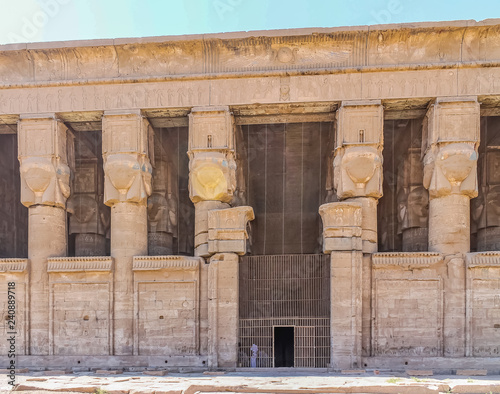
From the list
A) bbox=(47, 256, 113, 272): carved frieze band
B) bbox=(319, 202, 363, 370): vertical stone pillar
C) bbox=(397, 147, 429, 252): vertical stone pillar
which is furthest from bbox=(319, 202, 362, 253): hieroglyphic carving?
bbox=(47, 256, 113, 272): carved frieze band

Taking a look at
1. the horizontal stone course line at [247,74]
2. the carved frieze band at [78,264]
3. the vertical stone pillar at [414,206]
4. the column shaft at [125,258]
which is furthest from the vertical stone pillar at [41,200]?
the vertical stone pillar at [414,206]

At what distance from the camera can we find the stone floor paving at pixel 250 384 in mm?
7832

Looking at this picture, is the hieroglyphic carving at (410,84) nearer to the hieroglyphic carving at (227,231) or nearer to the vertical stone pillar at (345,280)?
the vertical stone pillar at (345,280)

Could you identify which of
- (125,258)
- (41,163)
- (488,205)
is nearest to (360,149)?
(488,205)

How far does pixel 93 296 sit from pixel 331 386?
6.18m

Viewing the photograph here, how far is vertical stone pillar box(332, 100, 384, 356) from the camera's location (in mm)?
11383

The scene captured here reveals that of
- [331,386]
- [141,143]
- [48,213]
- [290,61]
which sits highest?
[290,61]

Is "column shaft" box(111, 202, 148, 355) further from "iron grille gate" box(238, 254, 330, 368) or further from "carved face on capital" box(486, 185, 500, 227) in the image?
"carved face on capital" box(486, 185, 500, 227)

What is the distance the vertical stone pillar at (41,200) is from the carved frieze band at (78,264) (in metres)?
0.30

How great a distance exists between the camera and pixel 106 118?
12.0 metres

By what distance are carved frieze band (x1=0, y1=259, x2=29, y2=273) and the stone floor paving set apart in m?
2.71

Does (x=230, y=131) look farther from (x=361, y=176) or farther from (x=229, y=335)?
(x=229, y=335)

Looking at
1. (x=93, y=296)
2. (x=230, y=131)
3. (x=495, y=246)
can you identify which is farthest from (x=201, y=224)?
(x=495, y=246)

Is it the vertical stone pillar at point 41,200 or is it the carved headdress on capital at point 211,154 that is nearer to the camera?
the carved headdress on capital at point 211,154
